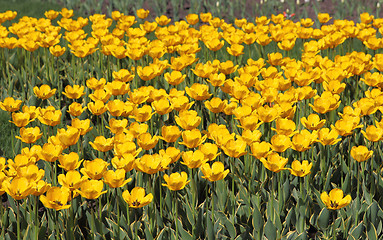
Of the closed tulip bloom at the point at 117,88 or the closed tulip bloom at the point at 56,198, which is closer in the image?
the closed tulip bloom at the point at 56,198

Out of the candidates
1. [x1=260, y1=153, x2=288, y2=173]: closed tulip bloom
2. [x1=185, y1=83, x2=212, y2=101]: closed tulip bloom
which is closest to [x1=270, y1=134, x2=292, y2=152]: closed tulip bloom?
[x1=260, y1=153, x2=288, y2=173]: closed tulip bloom

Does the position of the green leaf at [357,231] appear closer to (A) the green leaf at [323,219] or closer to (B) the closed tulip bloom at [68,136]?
(A) the green leaf at [323,219]

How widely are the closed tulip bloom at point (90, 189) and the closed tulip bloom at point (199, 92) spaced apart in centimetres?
132

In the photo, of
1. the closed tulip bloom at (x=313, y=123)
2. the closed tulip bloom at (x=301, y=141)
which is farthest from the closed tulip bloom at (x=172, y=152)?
the closed tulip bloom at (x=313, y=123)

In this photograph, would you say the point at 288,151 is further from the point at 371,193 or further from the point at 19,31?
the point at 19,31

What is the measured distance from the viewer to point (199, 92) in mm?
3832

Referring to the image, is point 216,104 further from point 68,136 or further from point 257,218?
point 68,136

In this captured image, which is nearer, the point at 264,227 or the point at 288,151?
the point at 264,227

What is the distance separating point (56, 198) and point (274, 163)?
1.06 m

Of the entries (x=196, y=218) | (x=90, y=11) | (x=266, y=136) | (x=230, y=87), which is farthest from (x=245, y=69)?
(x=90, y=11)

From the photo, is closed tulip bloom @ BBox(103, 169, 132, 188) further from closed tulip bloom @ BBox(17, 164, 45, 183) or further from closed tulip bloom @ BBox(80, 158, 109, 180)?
closed tulip bloom @ BBox(17, 164, 45, 183)

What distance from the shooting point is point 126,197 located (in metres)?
2.60

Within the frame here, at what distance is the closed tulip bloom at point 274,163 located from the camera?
2.77 metres

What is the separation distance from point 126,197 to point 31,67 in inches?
129
